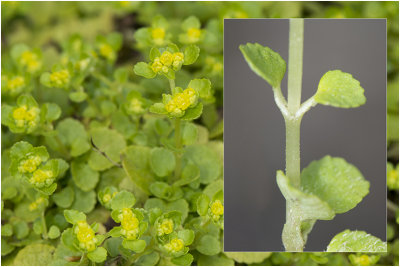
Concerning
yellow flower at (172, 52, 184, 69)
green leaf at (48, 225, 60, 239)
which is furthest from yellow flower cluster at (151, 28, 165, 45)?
green leaf at (48, 225, 60, 239)

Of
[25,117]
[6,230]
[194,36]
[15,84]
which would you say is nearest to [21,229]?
[6,230]

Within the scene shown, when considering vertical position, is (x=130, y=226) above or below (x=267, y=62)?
below

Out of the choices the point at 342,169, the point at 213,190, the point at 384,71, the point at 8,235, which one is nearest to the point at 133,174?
the point at 213,190

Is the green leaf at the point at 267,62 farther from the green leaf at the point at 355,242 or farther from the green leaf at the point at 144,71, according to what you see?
the green leaf at the point at 355,242

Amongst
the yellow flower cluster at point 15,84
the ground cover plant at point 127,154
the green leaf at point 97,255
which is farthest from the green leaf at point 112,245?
the yellow flower cluster at point 15,84

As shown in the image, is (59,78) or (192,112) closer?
(192,112)

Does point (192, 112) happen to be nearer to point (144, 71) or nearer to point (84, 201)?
point (144, 71)
